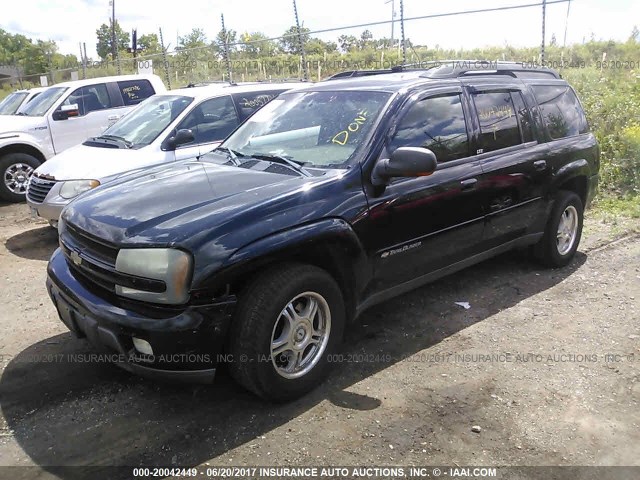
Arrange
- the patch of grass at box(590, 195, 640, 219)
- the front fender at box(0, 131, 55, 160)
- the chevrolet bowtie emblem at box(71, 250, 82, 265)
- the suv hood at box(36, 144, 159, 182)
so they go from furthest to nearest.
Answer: the front fender at box(0, 131, 55, 160)
the patch of grass at box(590, 195, 640, 219)
the suv hood at box(36, 144, 159, 182)
the chevrolet bowtie emblem at box(71, 250, 82, 265)

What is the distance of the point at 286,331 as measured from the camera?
10.8 feet

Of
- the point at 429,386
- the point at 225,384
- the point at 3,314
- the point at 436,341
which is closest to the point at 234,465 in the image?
the point at 225,384

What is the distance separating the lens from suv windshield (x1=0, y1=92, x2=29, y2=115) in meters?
10.8

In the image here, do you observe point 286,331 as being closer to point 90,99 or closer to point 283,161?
point 283,161

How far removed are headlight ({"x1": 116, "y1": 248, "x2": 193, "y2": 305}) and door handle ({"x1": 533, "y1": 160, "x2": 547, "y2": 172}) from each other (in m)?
3.28

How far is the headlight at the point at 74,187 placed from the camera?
6.27 m

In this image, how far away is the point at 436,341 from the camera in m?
4.16

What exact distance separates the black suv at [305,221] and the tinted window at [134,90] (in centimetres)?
638

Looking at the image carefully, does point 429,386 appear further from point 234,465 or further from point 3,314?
point 3,314

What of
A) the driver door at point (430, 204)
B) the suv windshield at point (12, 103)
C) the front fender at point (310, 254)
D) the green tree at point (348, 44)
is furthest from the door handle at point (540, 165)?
the green tree at point (348, 44)

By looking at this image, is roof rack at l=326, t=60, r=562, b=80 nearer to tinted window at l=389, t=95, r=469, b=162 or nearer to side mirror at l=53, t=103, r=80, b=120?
tinted window at l=389, t=95, r=469, b=162

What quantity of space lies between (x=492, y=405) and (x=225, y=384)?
64.7 inches

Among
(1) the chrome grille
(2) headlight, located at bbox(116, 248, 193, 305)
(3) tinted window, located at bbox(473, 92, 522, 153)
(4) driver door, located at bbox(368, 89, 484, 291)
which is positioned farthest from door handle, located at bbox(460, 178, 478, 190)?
(1) the chrome grille

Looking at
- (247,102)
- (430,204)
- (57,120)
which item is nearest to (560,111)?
(430,204)
